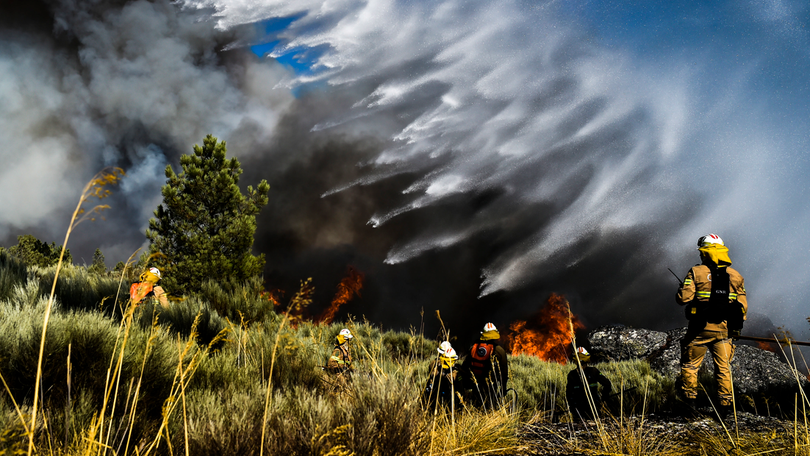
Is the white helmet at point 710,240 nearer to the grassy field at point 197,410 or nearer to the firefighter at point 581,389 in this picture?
the firefighter at point 581,389

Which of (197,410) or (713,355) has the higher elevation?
(197,410)

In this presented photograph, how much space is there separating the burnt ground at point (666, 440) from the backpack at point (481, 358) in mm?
2389

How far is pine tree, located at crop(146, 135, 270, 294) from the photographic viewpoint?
19.7 meters

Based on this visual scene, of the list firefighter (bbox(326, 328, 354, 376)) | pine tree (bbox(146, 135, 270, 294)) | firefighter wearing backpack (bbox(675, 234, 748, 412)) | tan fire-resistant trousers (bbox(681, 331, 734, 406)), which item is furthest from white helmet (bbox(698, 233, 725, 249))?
pine tree (bbox(146, 135, 270, 294))

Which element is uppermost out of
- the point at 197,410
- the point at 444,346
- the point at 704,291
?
the point at 704,291

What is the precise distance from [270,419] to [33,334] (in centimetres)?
199

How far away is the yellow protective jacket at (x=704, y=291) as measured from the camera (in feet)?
18.5

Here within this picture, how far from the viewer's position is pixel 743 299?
5.65 m

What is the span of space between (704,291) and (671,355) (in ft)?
36.9

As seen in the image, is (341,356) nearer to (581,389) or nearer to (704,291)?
(581,389)

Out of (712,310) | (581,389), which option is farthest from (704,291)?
(581,389)

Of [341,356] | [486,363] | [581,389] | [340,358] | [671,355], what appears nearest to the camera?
[486,363]

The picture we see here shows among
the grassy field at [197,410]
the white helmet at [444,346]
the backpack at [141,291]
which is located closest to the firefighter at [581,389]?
the white helmet at [444,346]

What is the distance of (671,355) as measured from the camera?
47.4ft
